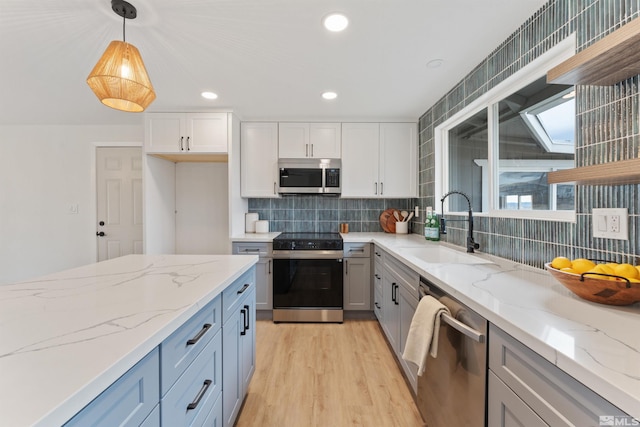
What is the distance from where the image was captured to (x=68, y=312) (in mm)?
835

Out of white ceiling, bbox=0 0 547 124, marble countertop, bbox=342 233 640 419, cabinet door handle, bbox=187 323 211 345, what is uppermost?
white ceiling, bbox=0 0 547 124

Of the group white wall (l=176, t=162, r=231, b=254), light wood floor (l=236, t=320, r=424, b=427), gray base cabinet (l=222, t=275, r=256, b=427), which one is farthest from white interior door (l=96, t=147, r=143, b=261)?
gray base cabinet (l=222, t=275, r=256, b=427)

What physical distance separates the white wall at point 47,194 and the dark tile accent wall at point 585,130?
4.03m

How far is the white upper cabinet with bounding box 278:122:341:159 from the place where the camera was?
3219mm

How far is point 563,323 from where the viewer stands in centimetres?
77

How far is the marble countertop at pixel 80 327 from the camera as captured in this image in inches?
18.5

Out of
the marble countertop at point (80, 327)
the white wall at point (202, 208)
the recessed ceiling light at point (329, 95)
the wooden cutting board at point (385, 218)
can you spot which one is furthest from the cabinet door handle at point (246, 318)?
the wooden cutting board at point (385, 218)

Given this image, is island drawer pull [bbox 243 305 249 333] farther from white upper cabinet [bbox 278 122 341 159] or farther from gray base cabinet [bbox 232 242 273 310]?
white upper cabinet [bbox 278 122 341 159]

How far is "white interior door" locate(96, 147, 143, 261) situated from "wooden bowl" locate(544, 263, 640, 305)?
4.18 metres

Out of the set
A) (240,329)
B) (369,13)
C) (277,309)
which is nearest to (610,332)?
(240,329)

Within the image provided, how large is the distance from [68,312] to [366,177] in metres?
2.87

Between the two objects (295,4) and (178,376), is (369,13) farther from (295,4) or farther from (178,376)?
(178,376)

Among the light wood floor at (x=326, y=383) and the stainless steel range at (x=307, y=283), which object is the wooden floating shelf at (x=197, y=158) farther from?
the light wood floor at (x=326, y=383)

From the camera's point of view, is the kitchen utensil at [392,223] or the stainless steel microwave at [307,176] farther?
the kitchen utensil at [392,223]
